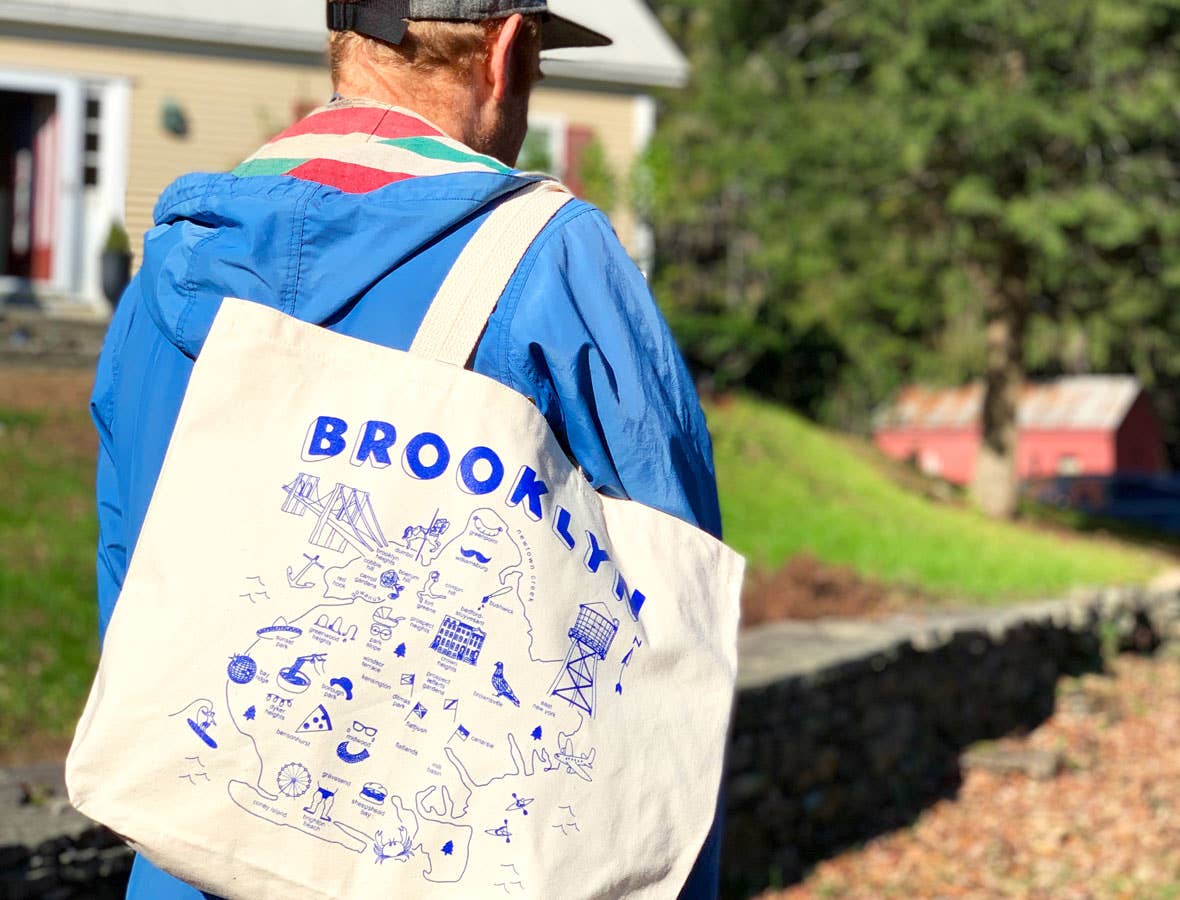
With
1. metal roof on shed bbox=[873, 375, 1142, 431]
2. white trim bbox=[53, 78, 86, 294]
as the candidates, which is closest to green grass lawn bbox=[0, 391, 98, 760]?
white trim bbox=[53, 78, 86, 294]

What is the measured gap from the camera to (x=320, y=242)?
1.53m

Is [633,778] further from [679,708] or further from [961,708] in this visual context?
[961,708]

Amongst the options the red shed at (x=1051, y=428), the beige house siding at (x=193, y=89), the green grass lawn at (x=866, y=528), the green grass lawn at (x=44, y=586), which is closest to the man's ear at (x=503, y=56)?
the green grass lawn at (x=44, y=586)

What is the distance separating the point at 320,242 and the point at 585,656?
1.65 feet

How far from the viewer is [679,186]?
18516 millimetres

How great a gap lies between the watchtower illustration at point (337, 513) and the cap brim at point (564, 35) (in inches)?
29.4

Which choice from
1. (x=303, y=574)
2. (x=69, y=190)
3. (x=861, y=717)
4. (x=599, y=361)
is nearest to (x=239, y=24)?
(x=69, y=190)

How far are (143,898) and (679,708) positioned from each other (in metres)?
0.63

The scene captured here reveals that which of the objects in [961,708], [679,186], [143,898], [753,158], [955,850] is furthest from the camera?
[679,186]

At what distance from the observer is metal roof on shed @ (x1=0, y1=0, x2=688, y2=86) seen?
14.7 metres

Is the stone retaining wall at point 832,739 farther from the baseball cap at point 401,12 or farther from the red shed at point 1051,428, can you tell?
A: the red shed at point 1051,428

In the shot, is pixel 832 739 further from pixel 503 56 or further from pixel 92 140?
pixel 92 140

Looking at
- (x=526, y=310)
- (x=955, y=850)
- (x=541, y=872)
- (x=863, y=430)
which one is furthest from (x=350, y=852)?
(x=863, y=430)

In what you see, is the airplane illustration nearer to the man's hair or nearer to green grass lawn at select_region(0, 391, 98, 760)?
the man's hair
